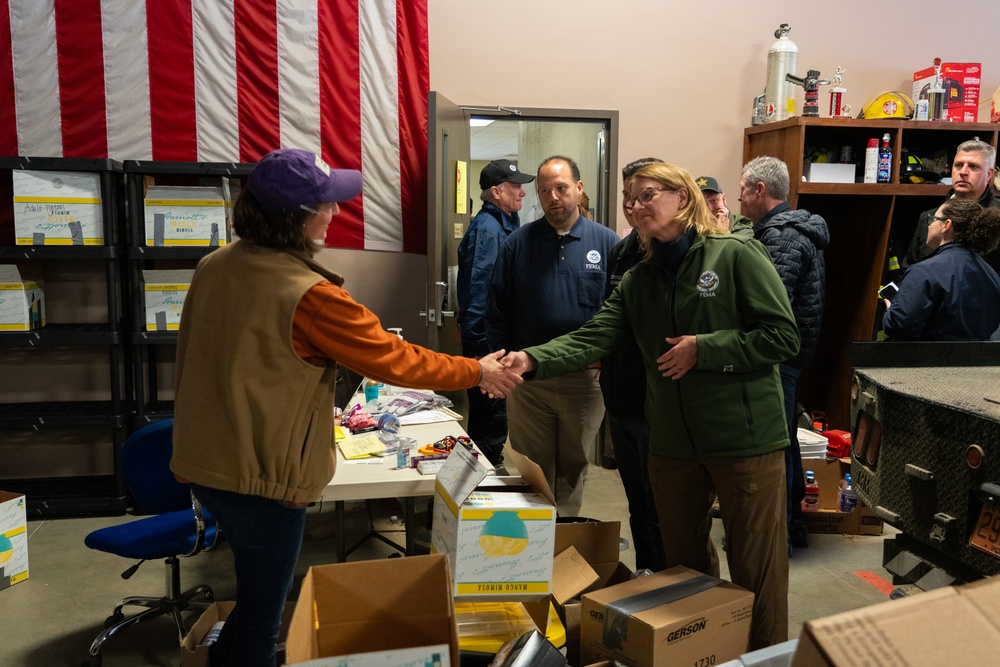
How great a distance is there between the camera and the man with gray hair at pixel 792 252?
132 inches

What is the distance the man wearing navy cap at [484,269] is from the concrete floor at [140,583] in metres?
0.68

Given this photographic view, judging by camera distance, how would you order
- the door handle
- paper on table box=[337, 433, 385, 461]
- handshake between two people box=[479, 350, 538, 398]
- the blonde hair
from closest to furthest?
1. the blonde hair
2. handshake between two people box=[479, 350, 538, 398]
3. paper on table box=[337, 433, 385, 461]
4. the door handle

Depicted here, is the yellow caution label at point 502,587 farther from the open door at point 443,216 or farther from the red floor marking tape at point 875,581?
the open door at point 443,216

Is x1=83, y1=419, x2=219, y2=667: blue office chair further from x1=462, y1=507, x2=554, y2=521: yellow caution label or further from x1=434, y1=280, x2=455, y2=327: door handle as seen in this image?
x1=434, y1=280, x2=455, y2=327: door handle

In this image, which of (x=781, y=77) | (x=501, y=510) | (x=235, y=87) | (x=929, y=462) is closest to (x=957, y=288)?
(x=929, y=462)

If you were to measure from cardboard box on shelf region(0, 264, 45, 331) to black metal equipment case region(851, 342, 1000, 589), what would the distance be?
4.14 metres

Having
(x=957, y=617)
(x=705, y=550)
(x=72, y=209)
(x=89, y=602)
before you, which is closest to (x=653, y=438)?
(x=705, y=550)

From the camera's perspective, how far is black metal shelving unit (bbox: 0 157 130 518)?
4.12 m

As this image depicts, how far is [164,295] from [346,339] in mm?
2865

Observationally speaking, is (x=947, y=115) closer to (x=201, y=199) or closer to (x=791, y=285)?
(x=791, y=285)

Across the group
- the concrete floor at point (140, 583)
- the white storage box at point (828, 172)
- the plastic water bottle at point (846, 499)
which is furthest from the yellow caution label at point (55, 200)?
the plastic water bottle at point (846, 499)

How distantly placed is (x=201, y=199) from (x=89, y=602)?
219cm

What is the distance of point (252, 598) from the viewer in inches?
77.7

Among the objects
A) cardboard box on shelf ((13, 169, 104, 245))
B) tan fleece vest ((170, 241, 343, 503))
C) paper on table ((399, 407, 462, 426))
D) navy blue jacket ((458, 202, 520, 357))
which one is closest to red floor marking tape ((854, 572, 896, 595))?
paper on table ((399, 407, 462, 426))
